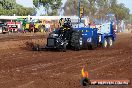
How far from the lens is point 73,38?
23.2 m

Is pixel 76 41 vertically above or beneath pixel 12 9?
beneath

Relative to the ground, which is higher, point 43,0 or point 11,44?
point 43,0

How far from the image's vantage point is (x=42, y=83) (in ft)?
34.9

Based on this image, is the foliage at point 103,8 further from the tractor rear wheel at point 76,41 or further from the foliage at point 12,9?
the tractor rear wheel at point 76,41

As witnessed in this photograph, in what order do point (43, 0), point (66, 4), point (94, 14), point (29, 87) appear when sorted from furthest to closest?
point (66, 4), point (94, 14), point (43, 0), point (29, 87)

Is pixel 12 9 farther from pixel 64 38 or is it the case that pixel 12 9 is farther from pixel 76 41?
pixel 64 38

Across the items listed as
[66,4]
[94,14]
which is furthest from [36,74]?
[66,4]

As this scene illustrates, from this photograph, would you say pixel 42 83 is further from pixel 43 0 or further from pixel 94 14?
pixel 94 14

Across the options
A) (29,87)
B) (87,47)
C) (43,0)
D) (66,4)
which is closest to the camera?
(29,87)

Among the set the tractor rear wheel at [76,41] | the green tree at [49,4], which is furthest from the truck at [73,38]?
the green tree at [49,4]

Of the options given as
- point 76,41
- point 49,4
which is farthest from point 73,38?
point 49,4

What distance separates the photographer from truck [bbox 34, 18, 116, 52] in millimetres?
22266

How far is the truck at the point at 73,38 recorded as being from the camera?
22.3 meters

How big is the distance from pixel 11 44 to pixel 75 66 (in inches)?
467
